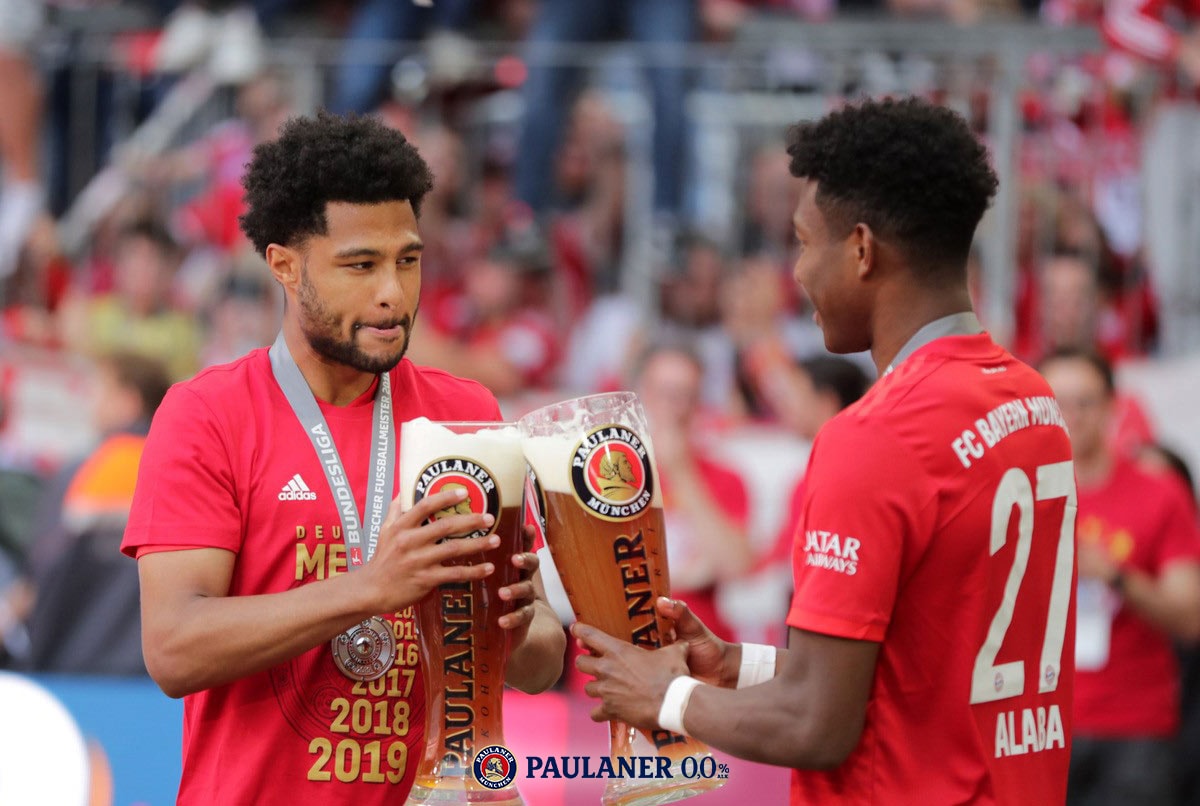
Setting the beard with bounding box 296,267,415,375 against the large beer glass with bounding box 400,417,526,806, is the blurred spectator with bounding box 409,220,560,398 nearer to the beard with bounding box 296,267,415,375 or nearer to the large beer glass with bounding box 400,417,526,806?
the beard with bounding box 296,267,415,375

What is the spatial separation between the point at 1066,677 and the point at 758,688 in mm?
666

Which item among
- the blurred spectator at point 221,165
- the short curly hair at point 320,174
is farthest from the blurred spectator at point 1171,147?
the short curly hair at point 320,174

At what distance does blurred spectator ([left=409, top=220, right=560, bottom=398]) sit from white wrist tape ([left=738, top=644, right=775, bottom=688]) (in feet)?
16.0

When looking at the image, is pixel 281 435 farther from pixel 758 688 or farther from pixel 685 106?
pixel 685 106

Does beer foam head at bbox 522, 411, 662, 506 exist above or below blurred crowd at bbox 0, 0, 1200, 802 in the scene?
below

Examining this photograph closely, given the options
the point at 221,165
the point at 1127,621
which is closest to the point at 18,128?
the point at 221,165

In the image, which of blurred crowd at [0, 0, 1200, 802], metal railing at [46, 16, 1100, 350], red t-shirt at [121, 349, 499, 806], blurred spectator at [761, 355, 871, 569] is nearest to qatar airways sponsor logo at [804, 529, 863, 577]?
red t-shirt at [121, 349, 499, 806]

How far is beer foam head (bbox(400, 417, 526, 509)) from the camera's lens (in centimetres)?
283

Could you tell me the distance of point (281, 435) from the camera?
314 centimetres

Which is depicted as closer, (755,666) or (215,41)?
(755,666)

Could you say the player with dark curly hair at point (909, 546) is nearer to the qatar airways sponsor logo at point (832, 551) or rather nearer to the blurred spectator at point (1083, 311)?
the qatar airways sponsor logo at point (832, 551)

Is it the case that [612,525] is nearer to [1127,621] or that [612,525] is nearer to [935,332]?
[935,332]

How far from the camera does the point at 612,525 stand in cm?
289

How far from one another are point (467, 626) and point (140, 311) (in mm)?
6450
